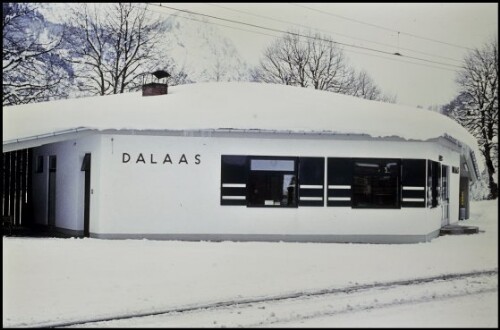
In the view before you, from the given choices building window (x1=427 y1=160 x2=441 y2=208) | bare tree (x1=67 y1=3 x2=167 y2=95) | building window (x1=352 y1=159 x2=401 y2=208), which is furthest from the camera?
bare tree (x1=67 y1=3 x2=167 y2=95)

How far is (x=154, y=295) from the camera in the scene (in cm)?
798

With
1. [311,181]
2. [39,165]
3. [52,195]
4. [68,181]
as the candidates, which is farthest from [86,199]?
[311,181]

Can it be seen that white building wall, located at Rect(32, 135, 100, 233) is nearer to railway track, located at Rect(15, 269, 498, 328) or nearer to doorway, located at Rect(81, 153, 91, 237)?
doorway, located at Rect(81, 153, 91, 237)

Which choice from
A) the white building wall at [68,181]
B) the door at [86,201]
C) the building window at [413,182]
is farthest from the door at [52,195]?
the building window at [413,182]

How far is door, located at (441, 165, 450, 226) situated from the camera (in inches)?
704

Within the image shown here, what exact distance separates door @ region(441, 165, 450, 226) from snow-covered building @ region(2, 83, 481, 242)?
2.49 m

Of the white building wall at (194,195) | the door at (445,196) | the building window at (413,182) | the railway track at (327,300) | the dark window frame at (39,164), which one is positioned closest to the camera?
the railway track at (327,300)

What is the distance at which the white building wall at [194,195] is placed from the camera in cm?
1448

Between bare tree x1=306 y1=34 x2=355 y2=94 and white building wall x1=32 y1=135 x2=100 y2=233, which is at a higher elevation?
bare tree x1=306 y1=34 x2=355 y2=94

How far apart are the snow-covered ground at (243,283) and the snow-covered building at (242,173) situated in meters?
0.79

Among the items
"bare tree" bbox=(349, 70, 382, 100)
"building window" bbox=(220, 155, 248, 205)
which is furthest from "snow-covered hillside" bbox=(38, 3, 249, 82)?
"building window" bbox=(220, 155, 248, 205)

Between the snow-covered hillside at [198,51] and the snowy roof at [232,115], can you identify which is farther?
the snow-covered hillside at [198,51]

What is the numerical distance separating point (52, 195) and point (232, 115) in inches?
249

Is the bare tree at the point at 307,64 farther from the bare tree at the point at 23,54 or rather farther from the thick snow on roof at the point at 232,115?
Answer: the thick snow on roof at the point at 232,115
